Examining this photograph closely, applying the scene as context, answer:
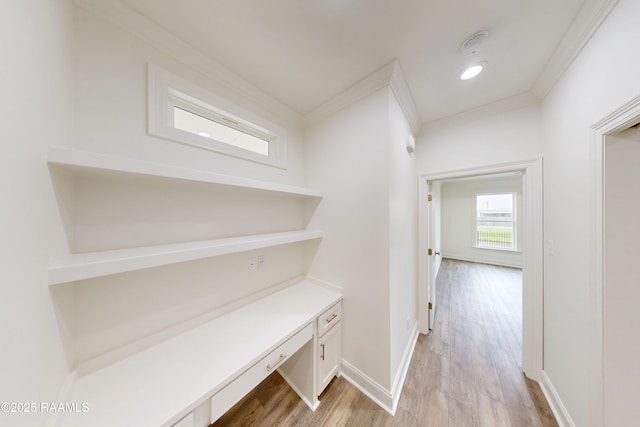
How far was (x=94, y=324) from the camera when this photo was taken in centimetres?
97

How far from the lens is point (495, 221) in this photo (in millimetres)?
5395

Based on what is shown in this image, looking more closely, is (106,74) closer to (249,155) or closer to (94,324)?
(249,155)

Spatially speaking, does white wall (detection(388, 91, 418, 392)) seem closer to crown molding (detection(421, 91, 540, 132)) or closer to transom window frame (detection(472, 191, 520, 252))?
crown molding (detection(421, 91, 540, 132))

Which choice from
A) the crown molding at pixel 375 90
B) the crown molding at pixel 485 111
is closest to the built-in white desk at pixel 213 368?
the crown molding at pixel 375 90

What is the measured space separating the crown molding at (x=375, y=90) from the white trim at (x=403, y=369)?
2.43 metres

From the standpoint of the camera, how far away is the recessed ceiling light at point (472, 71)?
1.42 m

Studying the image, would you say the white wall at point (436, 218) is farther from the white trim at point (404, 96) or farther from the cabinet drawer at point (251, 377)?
the cabinet drawer at point (251, 377)

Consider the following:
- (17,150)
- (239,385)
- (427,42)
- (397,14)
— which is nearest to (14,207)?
(17,150)

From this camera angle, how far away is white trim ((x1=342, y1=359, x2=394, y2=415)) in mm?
1467

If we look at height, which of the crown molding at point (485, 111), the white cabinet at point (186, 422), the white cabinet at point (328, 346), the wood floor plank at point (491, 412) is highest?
the crown molding at point (485, 111)

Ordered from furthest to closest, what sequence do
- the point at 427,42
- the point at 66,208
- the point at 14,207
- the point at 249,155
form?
the point at 249,155
the point at 427,42
the point at 66,208
the point at 14,207

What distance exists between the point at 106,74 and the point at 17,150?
783mm

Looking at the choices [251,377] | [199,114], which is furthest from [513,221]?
[199,114]

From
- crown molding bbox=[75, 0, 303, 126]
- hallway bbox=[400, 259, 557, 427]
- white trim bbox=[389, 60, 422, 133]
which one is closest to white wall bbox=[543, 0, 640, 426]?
hallway bbox=[400, 259, 557, 427]
